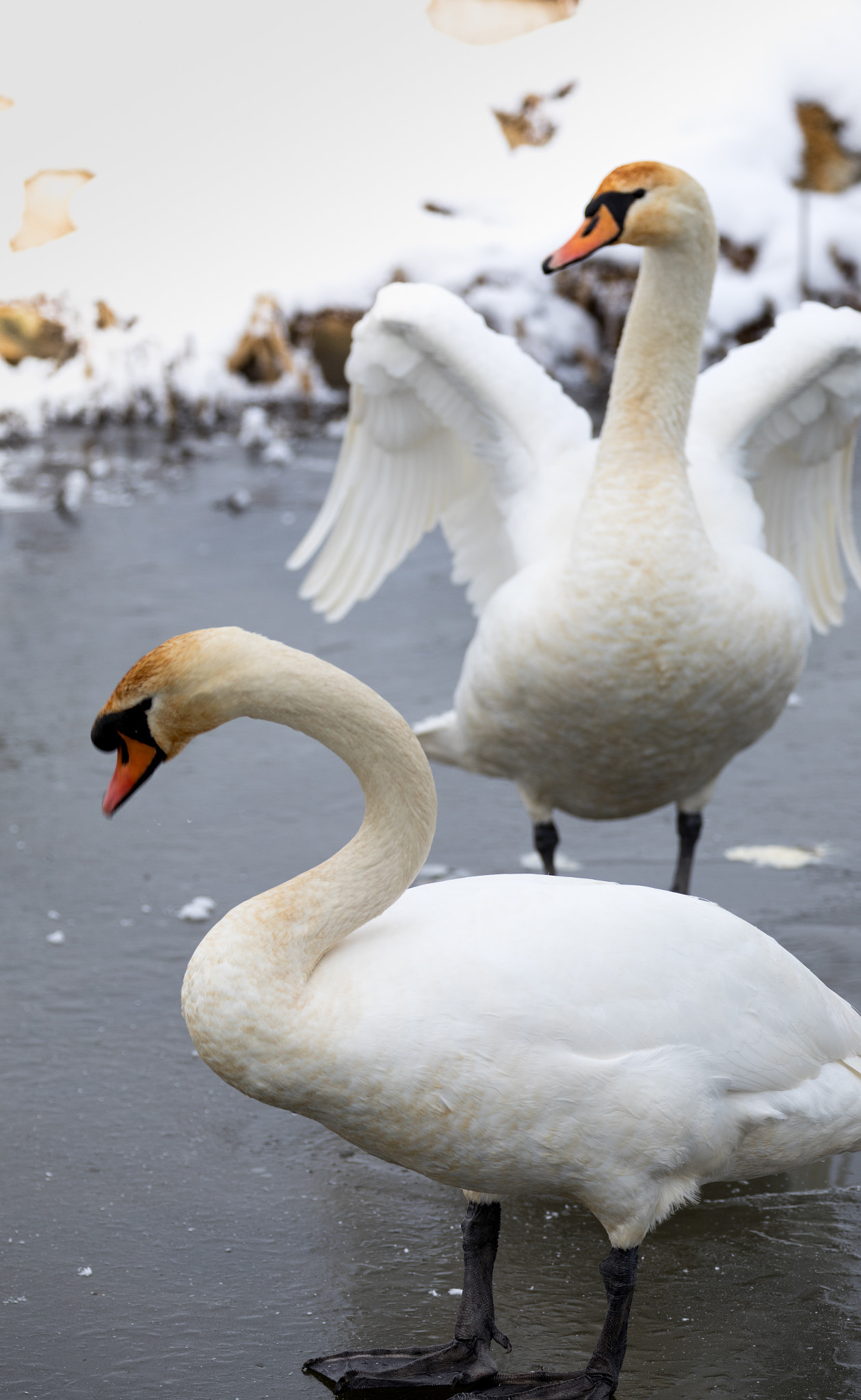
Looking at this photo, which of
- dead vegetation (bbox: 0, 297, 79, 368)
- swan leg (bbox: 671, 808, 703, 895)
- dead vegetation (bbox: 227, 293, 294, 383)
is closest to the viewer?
swan leg (bbox: 671, 808, 703, 895)

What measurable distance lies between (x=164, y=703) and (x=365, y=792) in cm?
34

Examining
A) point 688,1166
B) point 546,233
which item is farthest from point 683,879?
point 546,233

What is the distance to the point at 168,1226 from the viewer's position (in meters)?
2.74

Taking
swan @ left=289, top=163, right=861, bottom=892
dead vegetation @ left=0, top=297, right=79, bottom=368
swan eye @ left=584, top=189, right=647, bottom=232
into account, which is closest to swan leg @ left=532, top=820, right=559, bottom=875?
swan @ left=289, top=163, right=861, bottom=892

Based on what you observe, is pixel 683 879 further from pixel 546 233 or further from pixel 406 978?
pixel 546 233

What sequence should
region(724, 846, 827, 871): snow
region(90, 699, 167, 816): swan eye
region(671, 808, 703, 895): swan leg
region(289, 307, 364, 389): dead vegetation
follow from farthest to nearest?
region(289, 307, 364, 389): dead vegetation < region(724, 846, 827, 871): snow < region(671, 808, 703, 895): swan leg < region(90, 699, 167, 816): swan eye

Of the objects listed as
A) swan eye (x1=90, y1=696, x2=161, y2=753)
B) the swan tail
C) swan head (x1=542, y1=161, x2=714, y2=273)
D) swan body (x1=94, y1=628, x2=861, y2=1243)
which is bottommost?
the swan tail

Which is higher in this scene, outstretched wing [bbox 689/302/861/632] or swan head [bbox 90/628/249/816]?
outstretched wing [bbox 689/302/861/632]

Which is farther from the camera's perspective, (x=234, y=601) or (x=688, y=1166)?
(x=234, y=601)

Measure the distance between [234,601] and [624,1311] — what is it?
17.8 ft

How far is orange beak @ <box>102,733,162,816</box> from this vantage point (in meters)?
2.30

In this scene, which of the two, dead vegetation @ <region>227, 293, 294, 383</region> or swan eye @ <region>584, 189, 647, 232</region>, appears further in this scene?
dead vegetation @ <region>227, 293, 294, 383</region>

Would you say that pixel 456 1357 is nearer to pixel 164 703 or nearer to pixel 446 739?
pixel 164 703

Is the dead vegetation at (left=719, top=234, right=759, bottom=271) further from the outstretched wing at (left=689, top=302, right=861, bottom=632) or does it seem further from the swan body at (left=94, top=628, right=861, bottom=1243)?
the swan body at (left=94, top=628, right=861, bottom=1243)
